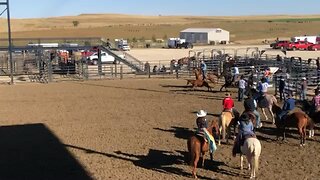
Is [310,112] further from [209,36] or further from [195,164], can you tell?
[209,36]

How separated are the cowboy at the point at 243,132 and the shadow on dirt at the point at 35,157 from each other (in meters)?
3.28

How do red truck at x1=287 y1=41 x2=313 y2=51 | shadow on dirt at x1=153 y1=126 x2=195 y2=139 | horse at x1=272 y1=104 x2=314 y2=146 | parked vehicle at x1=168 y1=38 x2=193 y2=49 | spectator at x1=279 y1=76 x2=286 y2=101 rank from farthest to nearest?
parked vehicle at x1=168 y1=38 x2=193 y2=49 → red truck at x1=287 y1=41 x2=313 y2=51 → spectator at x1=279 y1=76 x2=286 y2=101 → shadow on dirt at x1=153 y1=126 x2=195 y2=139 → horse at x1=272 y1=104 x2=314 y2=146

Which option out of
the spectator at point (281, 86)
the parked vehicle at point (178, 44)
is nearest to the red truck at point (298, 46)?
the parked vehicle at point (178, 44)

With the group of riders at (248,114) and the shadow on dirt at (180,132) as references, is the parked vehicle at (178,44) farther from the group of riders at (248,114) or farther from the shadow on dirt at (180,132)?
the shadow on dirt at (180,132)

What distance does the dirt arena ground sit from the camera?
426 inches

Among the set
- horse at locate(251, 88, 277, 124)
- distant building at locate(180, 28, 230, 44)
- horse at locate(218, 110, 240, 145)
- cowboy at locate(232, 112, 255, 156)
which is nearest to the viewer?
cowboy at locate(232, 112, 255, 156)

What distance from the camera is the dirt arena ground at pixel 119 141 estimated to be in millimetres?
10828

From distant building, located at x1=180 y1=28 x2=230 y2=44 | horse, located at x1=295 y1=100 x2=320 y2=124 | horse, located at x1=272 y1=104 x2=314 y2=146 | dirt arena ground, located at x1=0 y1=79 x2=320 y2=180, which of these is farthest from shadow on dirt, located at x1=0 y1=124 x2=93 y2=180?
distant building, located at x1=180 y1=28 x2=230 y2=44

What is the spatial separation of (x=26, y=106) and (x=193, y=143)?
43.4 feet

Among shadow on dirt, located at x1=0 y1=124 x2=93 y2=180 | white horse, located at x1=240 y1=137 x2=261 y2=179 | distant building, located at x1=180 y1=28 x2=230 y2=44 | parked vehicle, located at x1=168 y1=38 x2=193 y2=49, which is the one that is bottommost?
shadow on dirt, located at x1=0 y1=124 x2=93 y2=180

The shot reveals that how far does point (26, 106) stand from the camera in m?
21.4

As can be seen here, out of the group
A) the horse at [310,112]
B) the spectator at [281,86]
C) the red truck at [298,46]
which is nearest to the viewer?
the horse at [310,112]

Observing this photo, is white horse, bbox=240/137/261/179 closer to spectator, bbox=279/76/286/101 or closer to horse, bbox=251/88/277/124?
horse, bbox=251/88/277/124

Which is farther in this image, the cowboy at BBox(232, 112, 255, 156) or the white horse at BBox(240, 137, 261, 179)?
the cowboy at BBox(232, 112, 255, 156)
